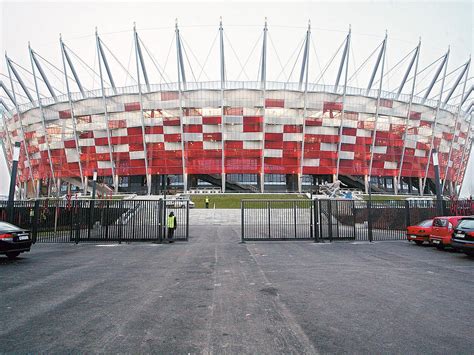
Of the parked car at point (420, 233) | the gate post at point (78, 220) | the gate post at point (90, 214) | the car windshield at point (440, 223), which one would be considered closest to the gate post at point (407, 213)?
the parked car at point (420, 233)

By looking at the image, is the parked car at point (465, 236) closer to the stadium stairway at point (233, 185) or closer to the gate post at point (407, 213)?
the gate post at point (407, 213)

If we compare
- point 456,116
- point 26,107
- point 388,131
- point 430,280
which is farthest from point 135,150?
point 456,116

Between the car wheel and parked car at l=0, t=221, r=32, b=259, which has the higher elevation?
parked car at l=0, t=221, r=32, b=259

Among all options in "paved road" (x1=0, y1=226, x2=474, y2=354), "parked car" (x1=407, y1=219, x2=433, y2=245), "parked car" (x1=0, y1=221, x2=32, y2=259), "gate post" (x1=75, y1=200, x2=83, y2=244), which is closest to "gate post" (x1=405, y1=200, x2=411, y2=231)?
"parked car" (x1=407, y1=219, x2=433, y2=245)

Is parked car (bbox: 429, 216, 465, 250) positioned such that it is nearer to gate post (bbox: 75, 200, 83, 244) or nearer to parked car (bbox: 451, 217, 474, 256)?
parked car (bbox: 451, 217, 474, 256)

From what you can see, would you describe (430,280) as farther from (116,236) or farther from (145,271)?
(116,236)

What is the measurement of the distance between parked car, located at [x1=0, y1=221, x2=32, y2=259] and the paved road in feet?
1.46

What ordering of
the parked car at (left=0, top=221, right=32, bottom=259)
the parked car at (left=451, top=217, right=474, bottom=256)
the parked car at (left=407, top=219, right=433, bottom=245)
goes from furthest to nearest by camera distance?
the parked car at (left=407, top=219, right=433, bottom=245), the parked car at (left=451, top=217, right=474, bottom=256), the parked car at (left=0, top=221, right=32, bottom=259)

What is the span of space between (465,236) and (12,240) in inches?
587

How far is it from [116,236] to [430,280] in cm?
1322

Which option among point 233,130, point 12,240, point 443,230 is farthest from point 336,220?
point 233,130

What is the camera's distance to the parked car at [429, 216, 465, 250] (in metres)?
11.5

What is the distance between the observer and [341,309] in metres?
4.52

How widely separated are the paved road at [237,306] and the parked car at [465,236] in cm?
85
